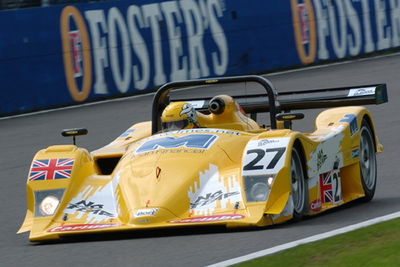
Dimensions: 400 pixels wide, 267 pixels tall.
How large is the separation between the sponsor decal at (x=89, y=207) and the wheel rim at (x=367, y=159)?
2.65 m

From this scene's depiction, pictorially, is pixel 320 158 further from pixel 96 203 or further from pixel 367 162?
pixel 96 203

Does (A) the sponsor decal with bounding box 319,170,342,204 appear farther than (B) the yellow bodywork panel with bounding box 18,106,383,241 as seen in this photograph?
Yes

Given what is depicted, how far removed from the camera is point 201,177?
28.1ft

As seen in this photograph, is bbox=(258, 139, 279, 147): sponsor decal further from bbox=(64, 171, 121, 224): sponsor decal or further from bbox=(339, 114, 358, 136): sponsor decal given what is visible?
bbox=(339, 114, 358, 136): sponsor decal

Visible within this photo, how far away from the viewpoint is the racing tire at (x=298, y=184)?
8.75 m

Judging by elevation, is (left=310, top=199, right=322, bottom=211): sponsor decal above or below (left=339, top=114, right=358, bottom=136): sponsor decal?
below

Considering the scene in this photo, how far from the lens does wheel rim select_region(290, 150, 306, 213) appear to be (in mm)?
8773

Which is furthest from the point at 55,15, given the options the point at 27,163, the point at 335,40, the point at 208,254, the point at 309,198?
the point at 208,254

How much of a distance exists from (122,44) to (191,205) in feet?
41.6

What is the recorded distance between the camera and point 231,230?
328 inches

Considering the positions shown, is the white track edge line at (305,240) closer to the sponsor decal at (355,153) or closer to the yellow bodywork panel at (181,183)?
the yellow bodywork panel at (181,183)

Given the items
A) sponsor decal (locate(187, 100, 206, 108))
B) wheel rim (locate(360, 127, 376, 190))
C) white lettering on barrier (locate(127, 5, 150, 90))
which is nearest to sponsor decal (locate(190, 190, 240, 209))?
wheel rim (locate(360, 127, 376, 190))

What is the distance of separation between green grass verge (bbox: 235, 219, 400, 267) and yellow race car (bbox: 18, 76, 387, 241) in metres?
0.98

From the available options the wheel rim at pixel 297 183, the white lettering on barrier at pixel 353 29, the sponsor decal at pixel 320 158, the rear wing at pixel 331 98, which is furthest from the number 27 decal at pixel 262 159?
the white lettering on barrier at pixel 353 29
